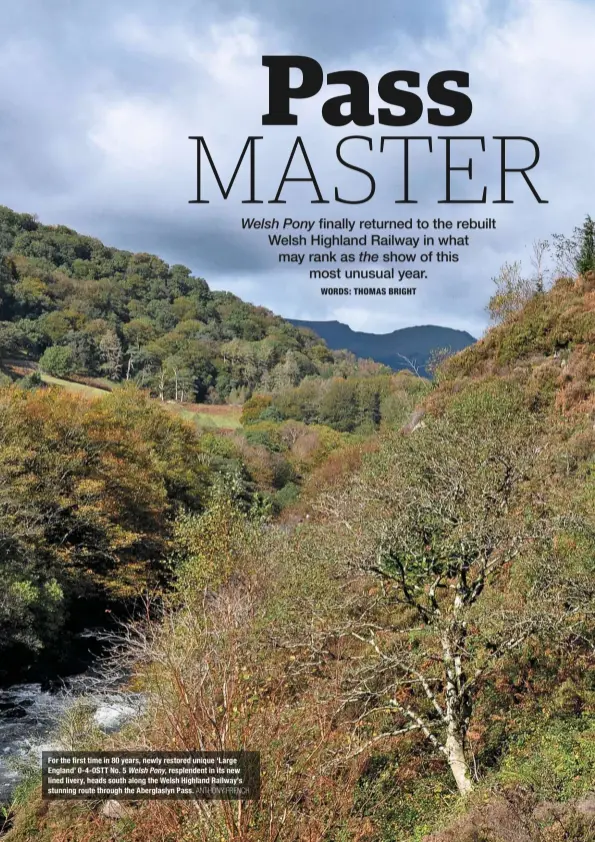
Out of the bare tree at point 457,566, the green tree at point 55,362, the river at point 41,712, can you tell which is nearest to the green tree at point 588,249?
the bare tree at point 457,566

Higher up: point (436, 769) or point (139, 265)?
point (139, 265)

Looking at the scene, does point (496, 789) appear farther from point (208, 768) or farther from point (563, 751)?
point (208, 768)

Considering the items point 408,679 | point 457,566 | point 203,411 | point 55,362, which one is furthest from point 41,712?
point 203,411

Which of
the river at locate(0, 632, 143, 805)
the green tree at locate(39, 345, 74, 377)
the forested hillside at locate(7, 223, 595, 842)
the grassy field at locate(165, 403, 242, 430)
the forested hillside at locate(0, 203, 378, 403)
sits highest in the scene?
the forested hillside at locate(0, 203, 378, 403)

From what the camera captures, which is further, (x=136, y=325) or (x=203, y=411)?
(x=136, y=325)

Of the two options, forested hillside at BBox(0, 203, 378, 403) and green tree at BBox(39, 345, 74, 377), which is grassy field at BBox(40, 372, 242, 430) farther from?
forested hillside at BBox(0, 203, 378, 403)

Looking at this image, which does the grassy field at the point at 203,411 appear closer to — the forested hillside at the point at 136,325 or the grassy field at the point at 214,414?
the grassy field at the point at 214,414

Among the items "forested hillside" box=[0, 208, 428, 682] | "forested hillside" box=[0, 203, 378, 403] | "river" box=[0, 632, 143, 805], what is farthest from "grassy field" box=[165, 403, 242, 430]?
"river" box=[0, 632, 143, 805]

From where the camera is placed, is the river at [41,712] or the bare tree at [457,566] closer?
the bare tree at [457,566]

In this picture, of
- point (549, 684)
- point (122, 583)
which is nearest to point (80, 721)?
point (549, 684)

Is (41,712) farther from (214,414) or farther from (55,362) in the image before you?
(214,414)

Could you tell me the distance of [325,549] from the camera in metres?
13.8

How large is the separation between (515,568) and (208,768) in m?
9.55

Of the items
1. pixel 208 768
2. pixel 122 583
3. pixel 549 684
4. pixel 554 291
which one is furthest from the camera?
pixel 554 291
